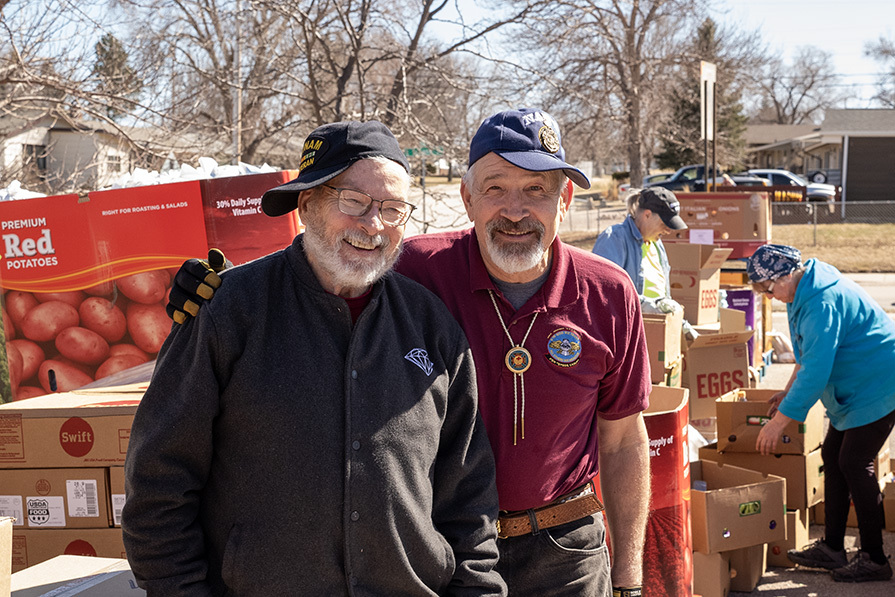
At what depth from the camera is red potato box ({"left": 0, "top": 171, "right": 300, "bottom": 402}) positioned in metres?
3.71

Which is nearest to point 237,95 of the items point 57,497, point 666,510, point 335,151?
point 57,497

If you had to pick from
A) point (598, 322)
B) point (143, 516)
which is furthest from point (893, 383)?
point (143, 516)

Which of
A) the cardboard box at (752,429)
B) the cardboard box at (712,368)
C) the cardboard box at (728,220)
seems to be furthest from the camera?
the cardboard box at (728,220)

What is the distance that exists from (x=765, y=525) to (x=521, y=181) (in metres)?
2.99

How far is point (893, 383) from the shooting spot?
453cm

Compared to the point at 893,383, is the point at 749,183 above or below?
above

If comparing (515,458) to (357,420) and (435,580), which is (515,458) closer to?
(435,580)

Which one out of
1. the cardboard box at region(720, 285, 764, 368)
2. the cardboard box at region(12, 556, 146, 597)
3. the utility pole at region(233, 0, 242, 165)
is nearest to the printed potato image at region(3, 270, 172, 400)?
the cardboard box at region(12, 556, 146, 597)

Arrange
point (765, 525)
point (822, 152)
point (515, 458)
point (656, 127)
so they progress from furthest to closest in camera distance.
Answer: point (822, 152) → point (656, 127) → point (765, 525) → point (515, 458)

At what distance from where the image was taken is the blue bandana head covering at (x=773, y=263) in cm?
465

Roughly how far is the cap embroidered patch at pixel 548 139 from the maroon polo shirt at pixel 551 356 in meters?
0.29

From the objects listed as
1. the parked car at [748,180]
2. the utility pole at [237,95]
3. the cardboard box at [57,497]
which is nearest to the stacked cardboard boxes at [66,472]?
the cardboard box at [57,497]

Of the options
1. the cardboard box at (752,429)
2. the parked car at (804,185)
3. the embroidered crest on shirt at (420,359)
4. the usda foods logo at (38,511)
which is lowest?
→ the cardboard box at (752,429)

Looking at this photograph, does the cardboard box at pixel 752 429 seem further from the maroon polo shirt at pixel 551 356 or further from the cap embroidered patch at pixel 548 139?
the cap embroidered patch at pixel 548 139
